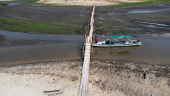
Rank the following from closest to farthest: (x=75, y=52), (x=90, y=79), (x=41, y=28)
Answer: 1. (x=90, y=79)
2. (x=75, y=52)
3. (x=41, y=28)

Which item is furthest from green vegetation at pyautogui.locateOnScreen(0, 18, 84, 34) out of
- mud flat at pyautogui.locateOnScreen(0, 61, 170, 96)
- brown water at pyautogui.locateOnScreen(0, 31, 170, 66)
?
mud flat at pyautogui.locateOnScreen(0, 61, 170, 96)

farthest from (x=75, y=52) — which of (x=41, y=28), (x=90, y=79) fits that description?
(x=41, y=28)

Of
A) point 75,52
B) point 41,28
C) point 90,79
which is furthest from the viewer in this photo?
→ point 41,28

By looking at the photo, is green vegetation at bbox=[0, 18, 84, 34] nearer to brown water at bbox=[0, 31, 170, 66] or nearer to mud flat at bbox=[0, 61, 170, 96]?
brown water at bbox=[0, 31, 170, 66]

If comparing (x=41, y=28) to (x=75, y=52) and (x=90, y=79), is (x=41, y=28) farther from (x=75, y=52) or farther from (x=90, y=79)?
(x=90, y=79)

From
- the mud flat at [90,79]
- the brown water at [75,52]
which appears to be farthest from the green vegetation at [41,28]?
the mud flat at [90,79]

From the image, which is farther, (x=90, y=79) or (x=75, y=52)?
(x=75, y=52)

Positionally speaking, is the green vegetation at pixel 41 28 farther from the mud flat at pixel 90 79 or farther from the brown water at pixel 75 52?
the mud flat at pixel 90 79
